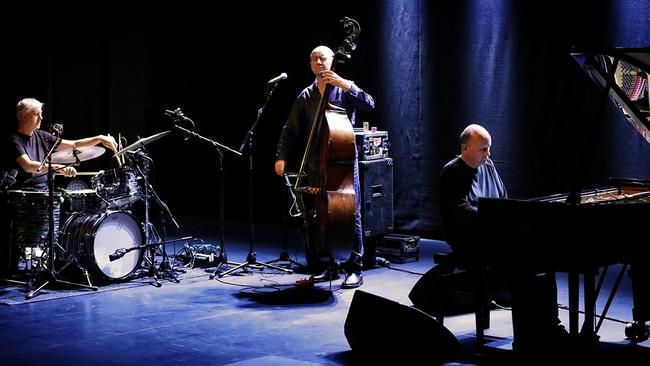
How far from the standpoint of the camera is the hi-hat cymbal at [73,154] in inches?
253

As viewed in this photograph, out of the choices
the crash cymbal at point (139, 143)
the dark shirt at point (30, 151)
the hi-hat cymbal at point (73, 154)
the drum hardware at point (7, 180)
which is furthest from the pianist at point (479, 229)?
the drum hardware at point (7, 180)

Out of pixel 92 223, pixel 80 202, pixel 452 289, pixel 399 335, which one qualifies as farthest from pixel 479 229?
pixel 80 202

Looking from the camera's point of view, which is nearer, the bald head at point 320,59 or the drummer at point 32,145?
the bald head at point 320,59

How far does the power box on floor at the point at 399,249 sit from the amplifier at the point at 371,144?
73 centimetres

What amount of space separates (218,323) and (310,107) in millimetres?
2005

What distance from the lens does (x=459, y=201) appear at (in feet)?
16.1

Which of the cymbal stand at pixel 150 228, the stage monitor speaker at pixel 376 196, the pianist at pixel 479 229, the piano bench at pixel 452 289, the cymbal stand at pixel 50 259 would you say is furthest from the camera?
the stage monitor speaker at pixel 376 196

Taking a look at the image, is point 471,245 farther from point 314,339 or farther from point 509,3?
point 509,3

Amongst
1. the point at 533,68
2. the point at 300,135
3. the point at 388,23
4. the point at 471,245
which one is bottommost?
Result: the point at 471,245

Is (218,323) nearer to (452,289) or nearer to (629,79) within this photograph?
(452,289)

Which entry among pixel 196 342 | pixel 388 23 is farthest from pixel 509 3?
pixel 196 342

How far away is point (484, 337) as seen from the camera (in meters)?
4.96

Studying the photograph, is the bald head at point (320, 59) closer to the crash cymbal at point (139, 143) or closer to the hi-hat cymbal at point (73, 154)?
the crash cymbal at point (139, 143)

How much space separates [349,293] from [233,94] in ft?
15.8
